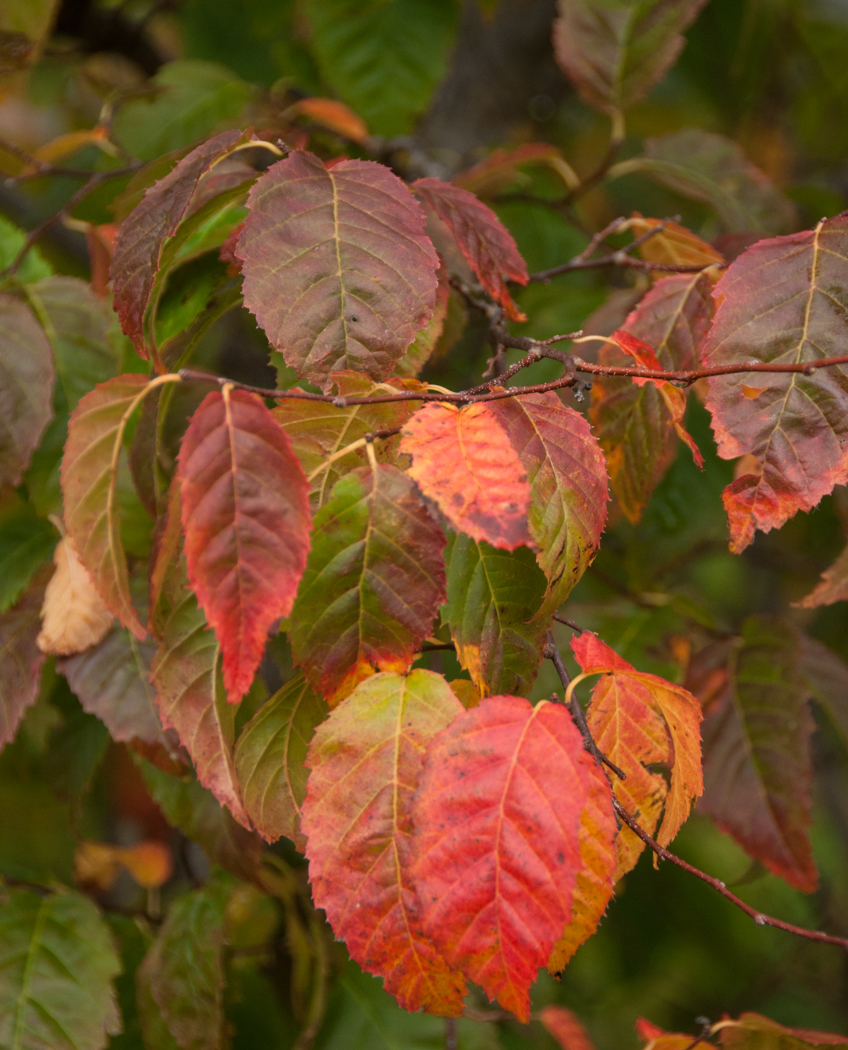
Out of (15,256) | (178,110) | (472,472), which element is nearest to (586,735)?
(472,472)

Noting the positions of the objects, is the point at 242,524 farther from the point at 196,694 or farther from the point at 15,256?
the point at 15,256

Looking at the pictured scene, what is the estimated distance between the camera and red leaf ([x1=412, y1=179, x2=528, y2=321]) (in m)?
0.54

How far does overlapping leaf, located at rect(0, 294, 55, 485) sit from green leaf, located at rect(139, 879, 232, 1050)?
467mm

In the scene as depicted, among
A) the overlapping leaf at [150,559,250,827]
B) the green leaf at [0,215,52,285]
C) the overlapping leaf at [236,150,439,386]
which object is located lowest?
the overlapping leaf at [150,559,250,827]

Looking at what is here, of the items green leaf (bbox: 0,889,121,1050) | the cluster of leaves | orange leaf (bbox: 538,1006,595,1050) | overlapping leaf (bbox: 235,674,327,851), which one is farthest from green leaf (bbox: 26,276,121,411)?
orange leaf (bbox: 538,1006,595,1050)

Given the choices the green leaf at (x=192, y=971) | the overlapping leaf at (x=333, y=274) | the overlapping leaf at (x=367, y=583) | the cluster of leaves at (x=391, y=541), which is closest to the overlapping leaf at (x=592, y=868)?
the cluster of leaves at (x=391, y=541)

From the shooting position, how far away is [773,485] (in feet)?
1.46

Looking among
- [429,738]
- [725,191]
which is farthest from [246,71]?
[429,738]

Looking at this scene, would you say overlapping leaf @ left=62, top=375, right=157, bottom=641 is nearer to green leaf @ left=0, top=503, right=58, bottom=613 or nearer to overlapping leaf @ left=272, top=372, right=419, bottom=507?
overlapping leaf @ left=272, top=372, right=419, bottom=507

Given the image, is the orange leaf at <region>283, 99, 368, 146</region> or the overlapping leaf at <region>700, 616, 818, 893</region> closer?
the overlapping leaf at <region>700, 616, 818, 893</region>

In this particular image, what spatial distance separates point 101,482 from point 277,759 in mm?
190

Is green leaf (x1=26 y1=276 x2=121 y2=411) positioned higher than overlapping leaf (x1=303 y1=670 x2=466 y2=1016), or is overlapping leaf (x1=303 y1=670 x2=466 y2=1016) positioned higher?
green leaf (x1=26 y1=276 x2=121 y2=411)

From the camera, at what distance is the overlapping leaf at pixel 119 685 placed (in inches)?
23.8

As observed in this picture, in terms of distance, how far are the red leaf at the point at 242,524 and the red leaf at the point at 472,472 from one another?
0.06 meters
